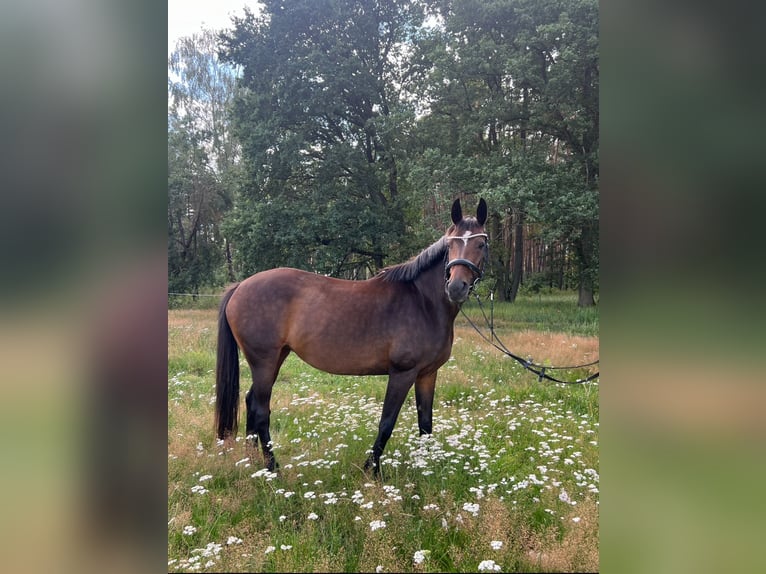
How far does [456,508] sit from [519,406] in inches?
55.6

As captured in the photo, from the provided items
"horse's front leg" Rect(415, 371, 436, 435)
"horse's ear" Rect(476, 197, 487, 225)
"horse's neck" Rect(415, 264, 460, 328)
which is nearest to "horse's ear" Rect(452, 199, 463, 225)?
"horse's ear" Rect(476, 197, 487, 225)

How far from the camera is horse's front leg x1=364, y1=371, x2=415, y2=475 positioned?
255 centimetres

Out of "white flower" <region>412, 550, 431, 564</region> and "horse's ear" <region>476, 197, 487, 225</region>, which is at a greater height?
"horse's ear" <region>476, 197, 487, 225</region>

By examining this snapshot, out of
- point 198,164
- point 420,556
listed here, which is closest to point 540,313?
point 420,556

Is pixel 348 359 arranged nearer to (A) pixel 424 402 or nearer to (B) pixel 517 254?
(A) pixel 424 402

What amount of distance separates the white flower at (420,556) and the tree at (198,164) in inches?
98.2

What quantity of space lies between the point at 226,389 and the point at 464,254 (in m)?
2.04

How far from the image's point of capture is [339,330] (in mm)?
2660

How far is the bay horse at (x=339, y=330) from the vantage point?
2602mm

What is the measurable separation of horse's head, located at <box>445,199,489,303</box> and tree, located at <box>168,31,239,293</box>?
2.12 m

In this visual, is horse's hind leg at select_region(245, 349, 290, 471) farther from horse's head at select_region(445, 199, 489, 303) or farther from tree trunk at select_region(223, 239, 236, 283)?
horse's head at select_region(445, 199, 489, 303)

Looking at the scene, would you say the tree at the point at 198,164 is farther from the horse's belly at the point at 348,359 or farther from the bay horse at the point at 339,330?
the horse's belly at the point at 348,359
